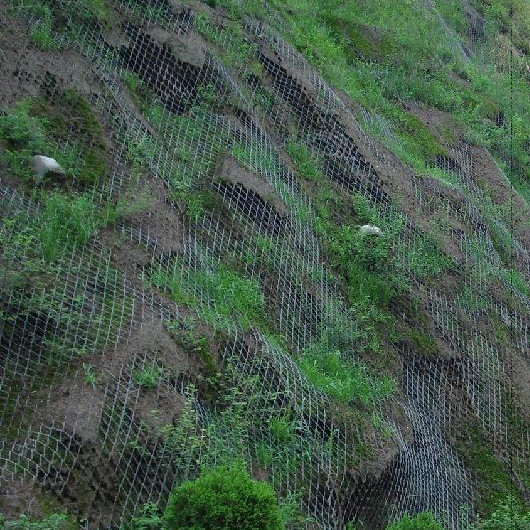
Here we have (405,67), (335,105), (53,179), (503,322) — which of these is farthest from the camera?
(405,67)

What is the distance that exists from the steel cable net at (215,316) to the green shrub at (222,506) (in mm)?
581

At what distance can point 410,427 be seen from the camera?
8266mm

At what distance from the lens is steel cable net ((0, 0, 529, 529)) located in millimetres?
5926

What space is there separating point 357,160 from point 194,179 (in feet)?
9.43

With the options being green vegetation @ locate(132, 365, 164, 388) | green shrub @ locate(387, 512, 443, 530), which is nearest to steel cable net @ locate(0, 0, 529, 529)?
green vegetation @ locate(132, 365, 164, 388)

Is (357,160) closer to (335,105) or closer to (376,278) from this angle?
(335,105)

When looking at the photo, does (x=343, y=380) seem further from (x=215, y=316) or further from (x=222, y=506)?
(x=222, y=506)

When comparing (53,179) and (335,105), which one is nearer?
Result: (53,179)

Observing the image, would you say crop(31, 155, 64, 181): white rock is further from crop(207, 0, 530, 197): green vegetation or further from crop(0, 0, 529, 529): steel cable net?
crop(207, 0, 530, 197): green vegetation

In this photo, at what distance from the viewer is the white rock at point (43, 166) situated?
767 cm

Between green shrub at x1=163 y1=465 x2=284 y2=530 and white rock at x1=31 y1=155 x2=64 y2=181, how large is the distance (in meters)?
3.49

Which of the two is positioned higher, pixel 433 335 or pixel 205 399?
pixel 205 399

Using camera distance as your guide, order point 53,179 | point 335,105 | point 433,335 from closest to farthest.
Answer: point 53,179, point 433,335, point 335,105

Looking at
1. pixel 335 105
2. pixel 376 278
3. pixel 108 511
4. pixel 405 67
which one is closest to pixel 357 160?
pixel 335 105
